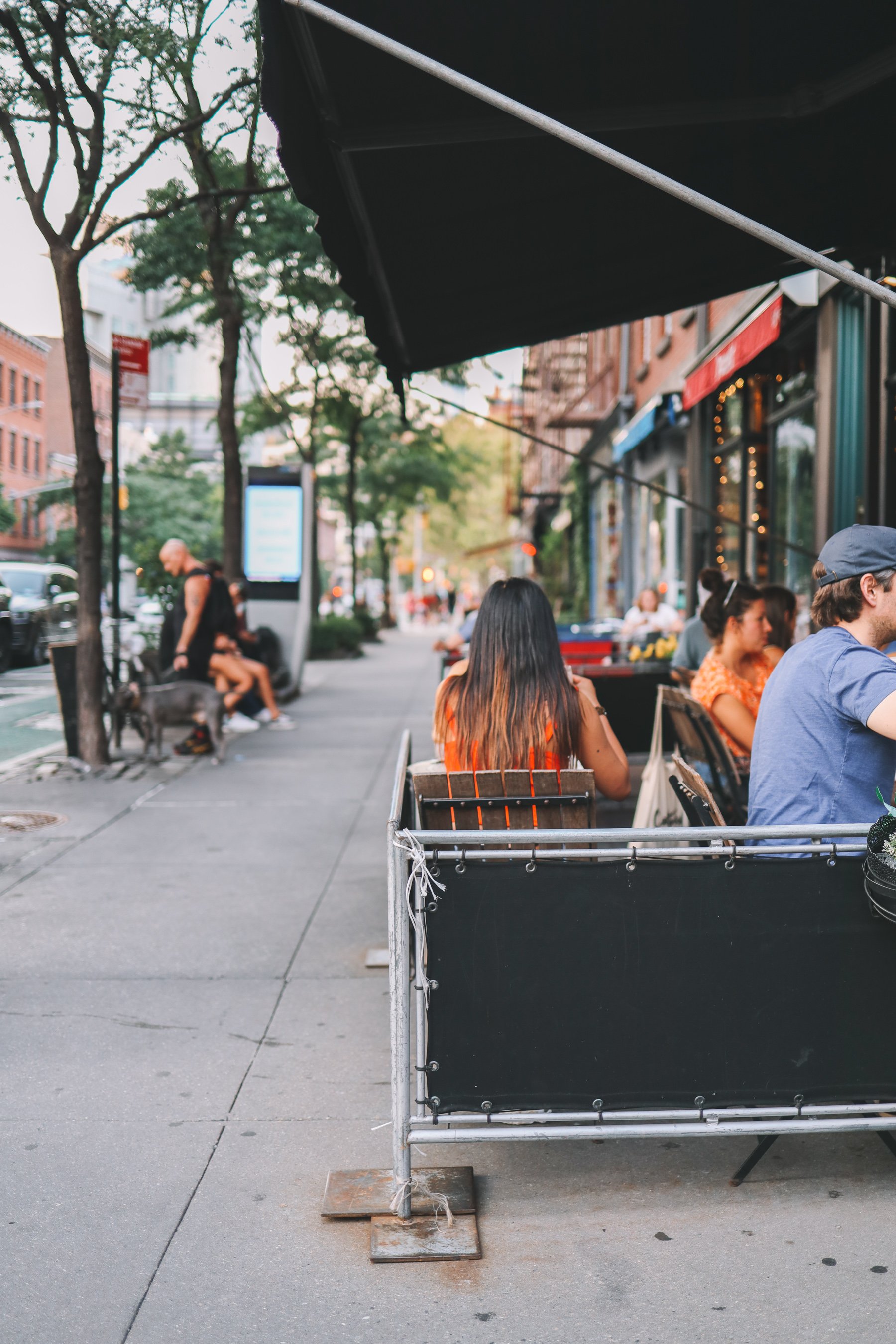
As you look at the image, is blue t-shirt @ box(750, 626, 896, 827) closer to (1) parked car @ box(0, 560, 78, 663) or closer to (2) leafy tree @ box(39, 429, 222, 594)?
(1) parked car @ box(0, 560, 78, 663)

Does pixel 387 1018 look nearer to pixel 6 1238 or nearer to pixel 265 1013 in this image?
pixel 265 1013

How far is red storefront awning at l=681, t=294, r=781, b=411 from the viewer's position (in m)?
6.13

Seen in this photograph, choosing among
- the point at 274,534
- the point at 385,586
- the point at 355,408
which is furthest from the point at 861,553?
the point at 385,586

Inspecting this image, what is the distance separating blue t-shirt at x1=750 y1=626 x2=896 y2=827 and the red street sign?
9407 millimetres

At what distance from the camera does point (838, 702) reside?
11.2 feet

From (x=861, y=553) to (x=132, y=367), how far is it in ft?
31.9

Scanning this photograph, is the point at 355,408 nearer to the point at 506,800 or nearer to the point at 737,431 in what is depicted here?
the point at 737,431

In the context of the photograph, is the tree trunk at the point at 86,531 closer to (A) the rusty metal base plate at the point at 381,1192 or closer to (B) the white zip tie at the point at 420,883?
(A) the rusty metal base plate at the point at 381,1192

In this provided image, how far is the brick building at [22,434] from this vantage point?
55.6 meters

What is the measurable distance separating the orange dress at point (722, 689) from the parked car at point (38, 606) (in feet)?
62.1

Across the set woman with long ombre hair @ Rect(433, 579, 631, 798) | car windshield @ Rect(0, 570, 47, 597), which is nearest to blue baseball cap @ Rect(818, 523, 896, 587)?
woman with long ombre hair @ Rect(433, 579, 631, 798)

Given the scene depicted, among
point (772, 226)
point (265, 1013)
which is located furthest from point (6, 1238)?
point (772, 226)

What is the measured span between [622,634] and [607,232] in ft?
27.8

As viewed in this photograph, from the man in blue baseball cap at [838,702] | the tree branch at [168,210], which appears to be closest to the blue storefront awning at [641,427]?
the tree branch at [168,210]
